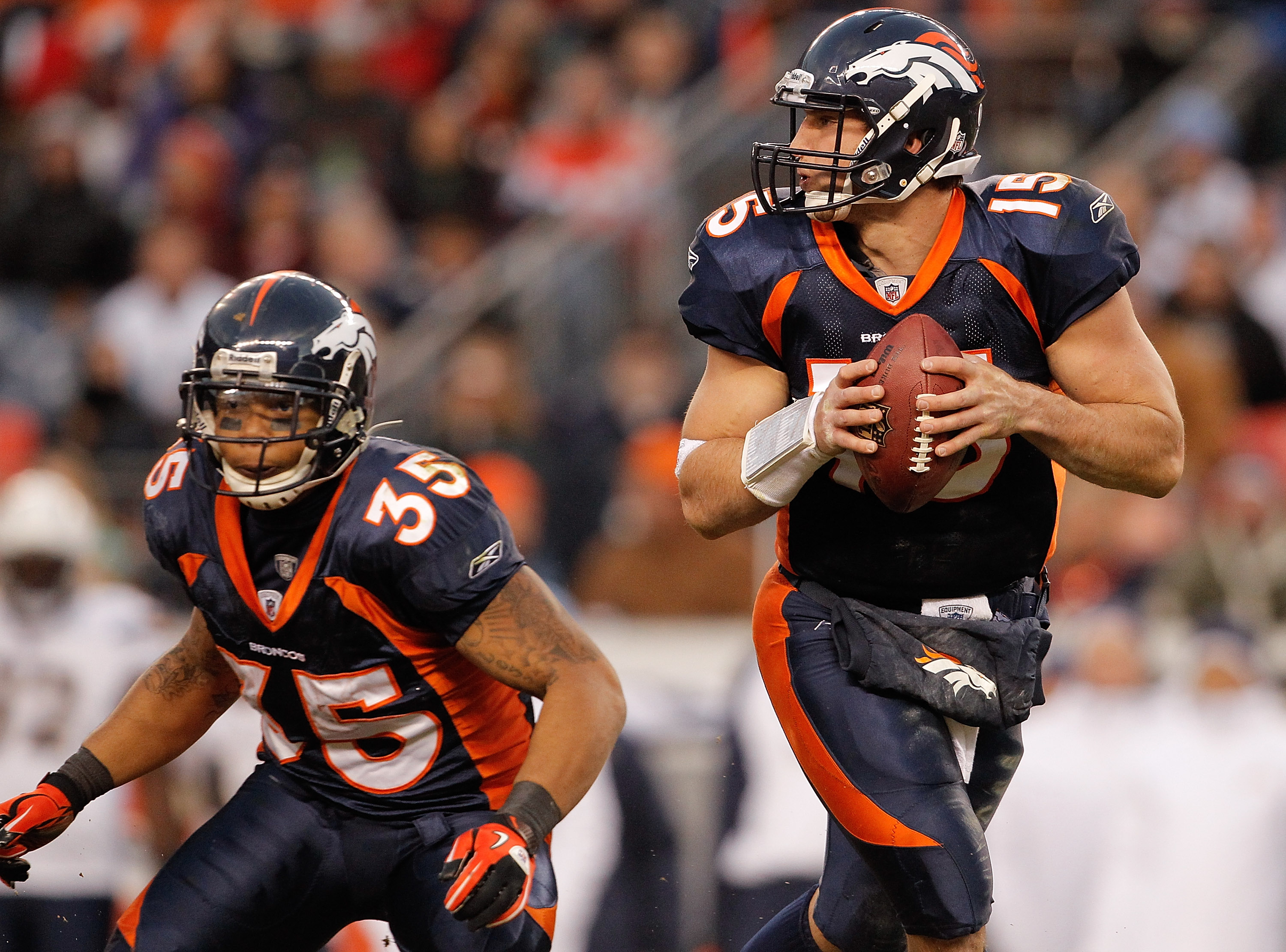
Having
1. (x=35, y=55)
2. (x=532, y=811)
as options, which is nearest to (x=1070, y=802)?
(x=532, y=811)

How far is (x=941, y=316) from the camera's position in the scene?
10.8 feet

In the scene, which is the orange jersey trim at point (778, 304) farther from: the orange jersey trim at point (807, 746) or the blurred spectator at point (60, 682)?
the blurred spectator at point (60, 682)

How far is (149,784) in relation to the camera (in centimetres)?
658

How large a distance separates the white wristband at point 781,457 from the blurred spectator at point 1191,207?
559 cm

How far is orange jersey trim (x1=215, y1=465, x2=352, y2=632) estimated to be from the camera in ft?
11.5

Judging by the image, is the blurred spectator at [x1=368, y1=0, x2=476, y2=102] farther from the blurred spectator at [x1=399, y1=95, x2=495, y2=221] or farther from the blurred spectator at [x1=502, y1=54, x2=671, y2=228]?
the blurred spectator at [x1=502, y1=54, x2=671, y2=228]

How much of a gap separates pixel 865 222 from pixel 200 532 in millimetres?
1545

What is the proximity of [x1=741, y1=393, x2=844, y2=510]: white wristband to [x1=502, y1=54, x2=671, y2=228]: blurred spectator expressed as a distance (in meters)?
5.99

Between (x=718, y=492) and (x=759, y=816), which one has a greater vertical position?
(x=718, y=492)

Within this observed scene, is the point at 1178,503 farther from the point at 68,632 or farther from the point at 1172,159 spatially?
the point at 68,632

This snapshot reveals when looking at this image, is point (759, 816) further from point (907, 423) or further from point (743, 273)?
point (907, 423)

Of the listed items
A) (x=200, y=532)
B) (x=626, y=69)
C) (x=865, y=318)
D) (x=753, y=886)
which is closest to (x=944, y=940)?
(x=865, y=318)

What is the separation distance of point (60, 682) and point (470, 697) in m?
3.59

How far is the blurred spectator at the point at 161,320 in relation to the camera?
357 inches
